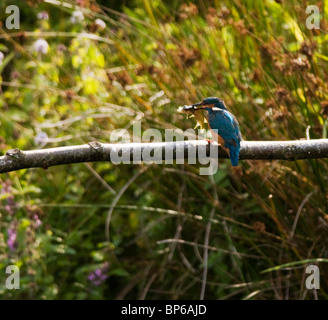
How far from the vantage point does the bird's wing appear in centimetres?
198

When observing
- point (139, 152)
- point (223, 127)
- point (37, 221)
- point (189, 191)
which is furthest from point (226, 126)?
point (37, 221)

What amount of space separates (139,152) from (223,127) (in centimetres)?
34

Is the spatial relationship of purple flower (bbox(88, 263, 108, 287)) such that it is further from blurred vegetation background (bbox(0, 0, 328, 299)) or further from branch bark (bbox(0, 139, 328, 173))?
branch bark (bbox(0, 139, 328, 173))

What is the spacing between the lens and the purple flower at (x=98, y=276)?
278 cm

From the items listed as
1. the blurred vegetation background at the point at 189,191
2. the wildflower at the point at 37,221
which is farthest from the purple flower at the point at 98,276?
the wildflower at the point at 37,221

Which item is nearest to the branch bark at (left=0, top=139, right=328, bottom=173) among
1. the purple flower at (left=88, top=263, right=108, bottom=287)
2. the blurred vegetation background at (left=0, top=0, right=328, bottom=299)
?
the blurred vegetation background at (left=0, top=0, right=328, bottom=299)

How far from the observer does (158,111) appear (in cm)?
295

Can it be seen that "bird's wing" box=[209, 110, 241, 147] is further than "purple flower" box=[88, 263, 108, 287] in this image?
No

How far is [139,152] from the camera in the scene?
189cm

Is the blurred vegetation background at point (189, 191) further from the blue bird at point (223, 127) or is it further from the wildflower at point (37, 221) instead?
the blue bird at point (223, 127)

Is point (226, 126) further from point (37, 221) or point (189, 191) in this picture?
point (37, 221)
